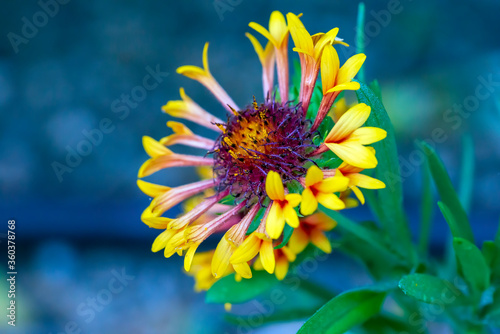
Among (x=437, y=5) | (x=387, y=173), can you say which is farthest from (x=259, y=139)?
(x=437, y=5)

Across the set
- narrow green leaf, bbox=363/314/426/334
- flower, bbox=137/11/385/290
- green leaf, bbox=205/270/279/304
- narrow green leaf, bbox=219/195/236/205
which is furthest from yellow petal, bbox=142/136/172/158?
narrow green leaf, bbox=363/314/426/334

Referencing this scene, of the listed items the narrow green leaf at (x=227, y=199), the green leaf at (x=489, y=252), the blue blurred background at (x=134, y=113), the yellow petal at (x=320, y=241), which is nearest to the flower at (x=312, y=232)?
the yellow petal at (x=320, y=241)

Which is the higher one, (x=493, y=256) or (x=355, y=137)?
(x=355, y=137)

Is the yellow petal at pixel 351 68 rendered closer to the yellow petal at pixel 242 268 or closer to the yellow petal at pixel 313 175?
the yellow petal at pixel 313 175

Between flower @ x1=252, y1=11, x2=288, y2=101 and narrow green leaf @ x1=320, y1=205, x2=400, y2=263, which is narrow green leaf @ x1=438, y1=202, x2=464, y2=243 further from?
flower @ x1=252, y1=11, x2=288, y2=101

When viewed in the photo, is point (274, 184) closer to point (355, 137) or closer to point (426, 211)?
point (355, 137)

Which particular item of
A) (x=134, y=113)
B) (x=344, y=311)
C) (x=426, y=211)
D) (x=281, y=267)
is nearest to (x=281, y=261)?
(x=281, y=267)
